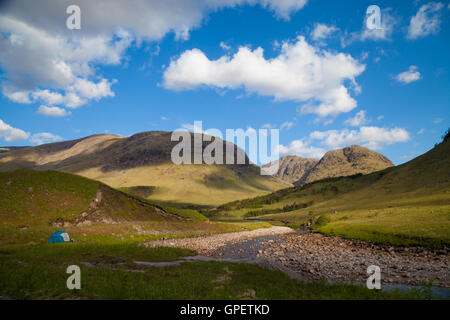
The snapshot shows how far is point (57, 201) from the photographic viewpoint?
55750mm

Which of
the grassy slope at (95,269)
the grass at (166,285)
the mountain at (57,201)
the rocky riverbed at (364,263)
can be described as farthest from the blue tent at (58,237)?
the rocky riverbed at (364,263)

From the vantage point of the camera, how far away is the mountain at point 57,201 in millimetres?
49031

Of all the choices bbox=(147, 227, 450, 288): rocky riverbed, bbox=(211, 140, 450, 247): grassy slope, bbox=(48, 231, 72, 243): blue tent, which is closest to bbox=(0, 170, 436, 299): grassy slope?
bbox=(48, 231, 72, 243): blue tent

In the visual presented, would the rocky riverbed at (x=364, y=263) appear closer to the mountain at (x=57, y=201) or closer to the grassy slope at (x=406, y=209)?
the grassy slope at (x=406, y=209)

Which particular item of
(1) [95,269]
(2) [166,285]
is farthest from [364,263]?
(1) [95,269]

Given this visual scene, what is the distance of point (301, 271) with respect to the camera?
29.1 metres

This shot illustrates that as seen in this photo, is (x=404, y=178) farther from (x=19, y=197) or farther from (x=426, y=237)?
(x=19, y=197)

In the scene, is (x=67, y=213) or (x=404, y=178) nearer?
Result: (x=67, y=213)

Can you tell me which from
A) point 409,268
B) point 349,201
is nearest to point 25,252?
point 409,268

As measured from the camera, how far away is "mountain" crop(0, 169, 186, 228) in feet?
161

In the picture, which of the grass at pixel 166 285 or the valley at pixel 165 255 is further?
the valley at pixel 165 255

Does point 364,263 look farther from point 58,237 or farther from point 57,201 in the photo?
point 57,201
